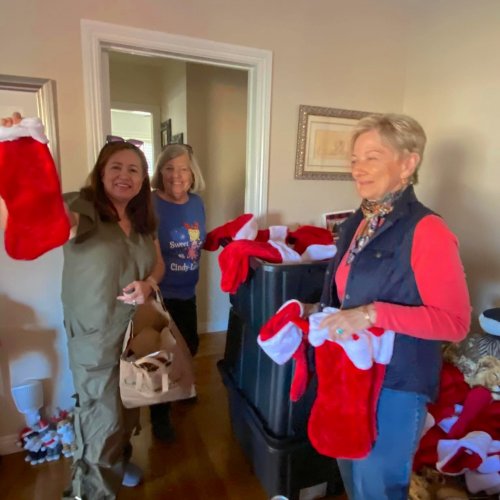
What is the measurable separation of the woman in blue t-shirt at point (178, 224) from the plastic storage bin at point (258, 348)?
0.32 m

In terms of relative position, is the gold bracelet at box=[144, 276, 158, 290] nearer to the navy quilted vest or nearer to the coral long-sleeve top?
the navy quilted vest

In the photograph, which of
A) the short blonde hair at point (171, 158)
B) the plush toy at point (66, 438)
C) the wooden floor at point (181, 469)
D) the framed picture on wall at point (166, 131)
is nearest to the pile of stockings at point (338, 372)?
the wooden floor at point (181, 469)

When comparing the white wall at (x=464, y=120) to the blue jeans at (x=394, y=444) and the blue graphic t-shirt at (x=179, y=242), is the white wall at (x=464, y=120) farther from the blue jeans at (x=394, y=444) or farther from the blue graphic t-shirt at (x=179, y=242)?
the blue graphic t-shirt at (x=179, y=242)

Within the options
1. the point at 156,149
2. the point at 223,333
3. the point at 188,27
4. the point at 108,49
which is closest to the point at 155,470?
the point at 223,333

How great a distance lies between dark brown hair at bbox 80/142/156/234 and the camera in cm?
133

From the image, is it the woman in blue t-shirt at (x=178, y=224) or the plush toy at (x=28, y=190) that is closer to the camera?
the plush toy at (x=28, y=190)

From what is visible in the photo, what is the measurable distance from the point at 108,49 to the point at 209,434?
1.92m

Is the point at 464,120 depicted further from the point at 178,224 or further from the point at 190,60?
the point at 178,224

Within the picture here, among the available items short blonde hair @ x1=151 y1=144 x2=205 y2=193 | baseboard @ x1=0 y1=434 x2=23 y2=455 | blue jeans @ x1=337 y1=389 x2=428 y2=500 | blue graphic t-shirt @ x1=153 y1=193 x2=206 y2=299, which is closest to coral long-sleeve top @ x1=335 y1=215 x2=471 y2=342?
blue jeans @ x1=337 y1=389 x2=428 y2=500

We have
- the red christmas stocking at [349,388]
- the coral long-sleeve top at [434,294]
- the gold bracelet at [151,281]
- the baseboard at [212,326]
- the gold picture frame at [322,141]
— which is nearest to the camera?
the coral long-sleeve top at [434,294]

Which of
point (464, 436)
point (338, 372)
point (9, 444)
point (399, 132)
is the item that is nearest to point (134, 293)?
point (338, 372)

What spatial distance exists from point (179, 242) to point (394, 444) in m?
→ 1.21

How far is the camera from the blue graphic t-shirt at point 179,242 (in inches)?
70.4

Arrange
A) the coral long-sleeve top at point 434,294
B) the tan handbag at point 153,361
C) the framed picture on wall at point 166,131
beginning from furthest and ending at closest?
the framed picture on wall at point 166,131, the tan handbag at point 153,361, the coral long-sleeve top at point 434,294
